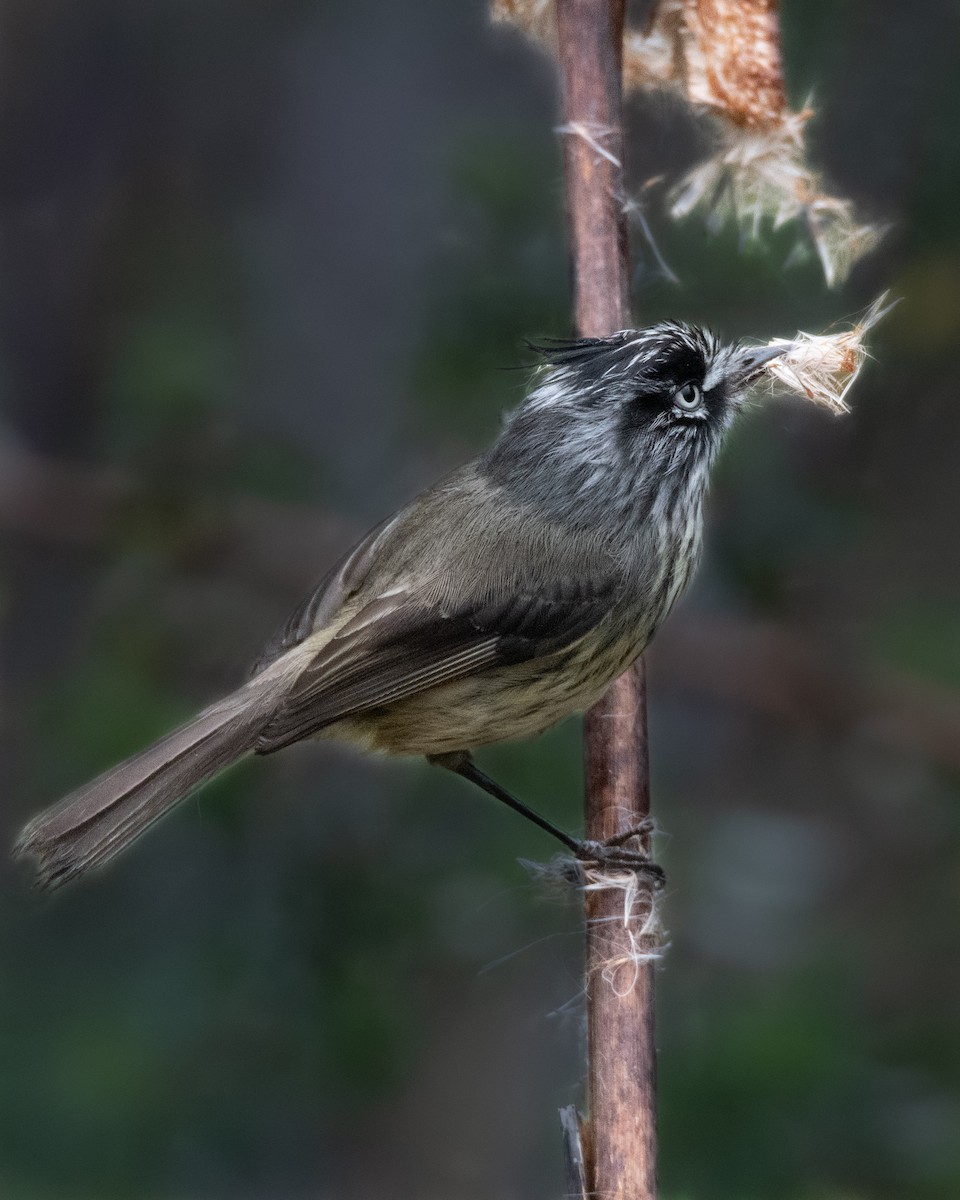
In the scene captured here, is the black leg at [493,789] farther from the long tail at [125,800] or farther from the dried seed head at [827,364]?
the dried seed head at [827,364]

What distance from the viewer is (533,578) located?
287cm

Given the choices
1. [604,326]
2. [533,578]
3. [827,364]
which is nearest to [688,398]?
[604,326]

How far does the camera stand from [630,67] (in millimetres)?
3309

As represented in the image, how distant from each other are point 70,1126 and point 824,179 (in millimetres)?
2585

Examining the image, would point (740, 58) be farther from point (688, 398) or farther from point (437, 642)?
point (437, 642)

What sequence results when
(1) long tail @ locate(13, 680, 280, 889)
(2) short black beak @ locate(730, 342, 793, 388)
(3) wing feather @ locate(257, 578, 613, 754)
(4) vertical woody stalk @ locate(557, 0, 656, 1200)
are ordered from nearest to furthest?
(4) vertical woody stalk @ locate(557, 0, 656, 1200), (1) long tail @ locate(13, 680, 280, 889), (3) wing feather @ locate(257, 578, 613, 754), (2) short black beak @ locate(730, 342, 793, 388)

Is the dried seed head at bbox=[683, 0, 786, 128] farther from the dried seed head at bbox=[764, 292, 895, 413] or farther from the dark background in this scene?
the dried seed head at bbox=[764, 292, 895, 413]

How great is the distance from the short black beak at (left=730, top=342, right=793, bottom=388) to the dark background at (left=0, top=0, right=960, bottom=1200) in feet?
0.47

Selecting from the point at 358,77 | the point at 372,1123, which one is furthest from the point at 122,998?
the point at 358,77

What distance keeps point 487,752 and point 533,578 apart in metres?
0.48

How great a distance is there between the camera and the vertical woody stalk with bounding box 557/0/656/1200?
7.81 ft

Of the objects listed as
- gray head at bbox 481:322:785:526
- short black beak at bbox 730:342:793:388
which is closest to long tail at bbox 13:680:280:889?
gray head at bbox 481:322:785:526

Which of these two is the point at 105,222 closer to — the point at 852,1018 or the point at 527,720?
the point at 527,720

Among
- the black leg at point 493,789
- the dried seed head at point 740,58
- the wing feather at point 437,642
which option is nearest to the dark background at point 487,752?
the black leg at point 493,789
